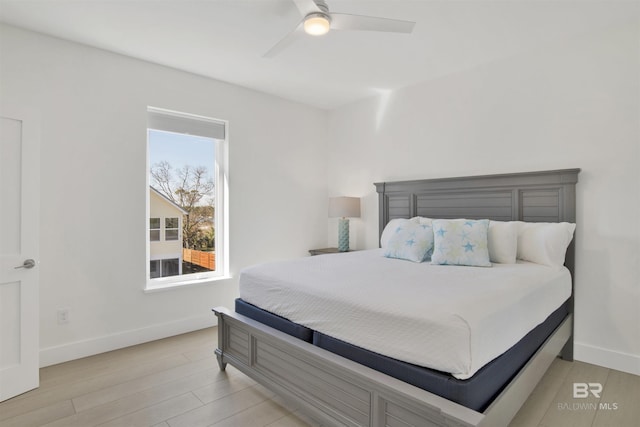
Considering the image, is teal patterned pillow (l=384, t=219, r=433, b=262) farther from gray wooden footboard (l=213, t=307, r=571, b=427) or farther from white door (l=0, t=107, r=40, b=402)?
white door (l=0, t=107, r=40, b=402)

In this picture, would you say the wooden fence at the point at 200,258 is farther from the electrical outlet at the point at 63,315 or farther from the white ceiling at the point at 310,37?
the white ceiling at the point at 310,37

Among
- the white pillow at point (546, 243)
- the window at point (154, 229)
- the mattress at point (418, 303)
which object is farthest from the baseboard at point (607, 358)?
the window at point (154, 229)

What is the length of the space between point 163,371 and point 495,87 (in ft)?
12.2

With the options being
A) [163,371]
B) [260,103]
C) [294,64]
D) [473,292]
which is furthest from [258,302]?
[260,103]

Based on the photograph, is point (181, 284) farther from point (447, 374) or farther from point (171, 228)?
point (447, 374)

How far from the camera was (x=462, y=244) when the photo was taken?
264 cm

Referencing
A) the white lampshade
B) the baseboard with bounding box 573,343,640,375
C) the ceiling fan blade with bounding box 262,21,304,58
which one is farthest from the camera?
the white lampshade

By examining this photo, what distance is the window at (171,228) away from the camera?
3.48m

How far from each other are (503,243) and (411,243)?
2.28 ft

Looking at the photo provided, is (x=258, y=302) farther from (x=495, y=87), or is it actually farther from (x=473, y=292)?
(x=495, y=87)

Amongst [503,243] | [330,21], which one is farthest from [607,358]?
[330,21]

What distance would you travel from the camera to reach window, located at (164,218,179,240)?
3484 mm

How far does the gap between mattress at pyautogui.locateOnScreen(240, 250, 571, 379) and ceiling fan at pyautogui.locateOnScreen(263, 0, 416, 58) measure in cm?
154

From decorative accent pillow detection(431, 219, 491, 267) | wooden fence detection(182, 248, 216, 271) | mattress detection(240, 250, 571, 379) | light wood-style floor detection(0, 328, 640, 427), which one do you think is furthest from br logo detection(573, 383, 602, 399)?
wooden fence detection(182, 248, 216, 271)
